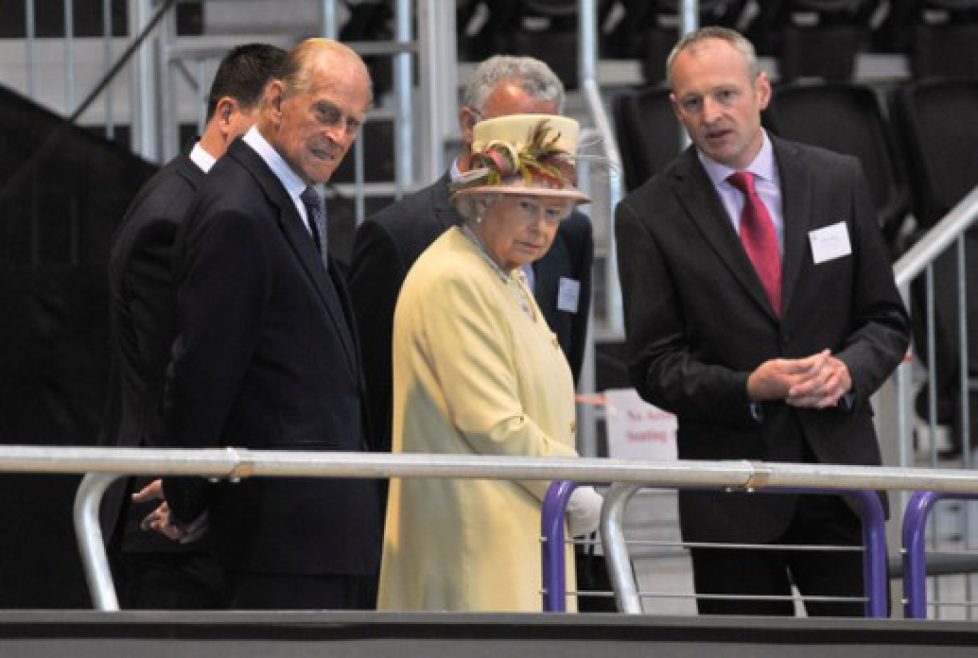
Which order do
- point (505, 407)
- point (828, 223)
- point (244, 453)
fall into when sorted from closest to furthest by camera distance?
Answer: point (244, 453), point (505, 407), point (828, 223)

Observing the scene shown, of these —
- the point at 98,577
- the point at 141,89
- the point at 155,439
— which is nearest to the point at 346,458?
the point at 98,577

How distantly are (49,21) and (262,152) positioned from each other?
2.96 metres

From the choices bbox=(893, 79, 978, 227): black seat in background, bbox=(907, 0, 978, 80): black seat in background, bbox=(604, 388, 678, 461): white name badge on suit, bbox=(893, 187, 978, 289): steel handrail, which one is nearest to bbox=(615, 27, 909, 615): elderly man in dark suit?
bbox=(893, 187, 978, 289): steel handrail

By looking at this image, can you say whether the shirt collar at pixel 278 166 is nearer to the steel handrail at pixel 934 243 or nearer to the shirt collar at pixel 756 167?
the shirt collar at pixel 756 167

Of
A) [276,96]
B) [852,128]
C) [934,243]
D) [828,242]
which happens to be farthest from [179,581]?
[852,128]

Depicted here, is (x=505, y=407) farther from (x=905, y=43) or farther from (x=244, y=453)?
(x=905, y=43)

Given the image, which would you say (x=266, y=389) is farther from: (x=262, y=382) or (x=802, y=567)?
(x=802, y=567)

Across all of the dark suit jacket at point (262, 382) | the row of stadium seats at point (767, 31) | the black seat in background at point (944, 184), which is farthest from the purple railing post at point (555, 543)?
the row of stadium seats at point (767, 31)

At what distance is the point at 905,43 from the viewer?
9719mm

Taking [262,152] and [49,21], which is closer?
[262,152]

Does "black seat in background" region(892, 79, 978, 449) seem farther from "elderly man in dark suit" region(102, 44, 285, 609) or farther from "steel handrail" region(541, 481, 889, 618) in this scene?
"elderly man in dark suit" region(102, 44, 285, 609)

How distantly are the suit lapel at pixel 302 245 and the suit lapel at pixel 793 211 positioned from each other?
85cm

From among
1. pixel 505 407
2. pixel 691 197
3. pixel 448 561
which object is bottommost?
pixel 448 561

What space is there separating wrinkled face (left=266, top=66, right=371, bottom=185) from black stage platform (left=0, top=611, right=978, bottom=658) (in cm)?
114
